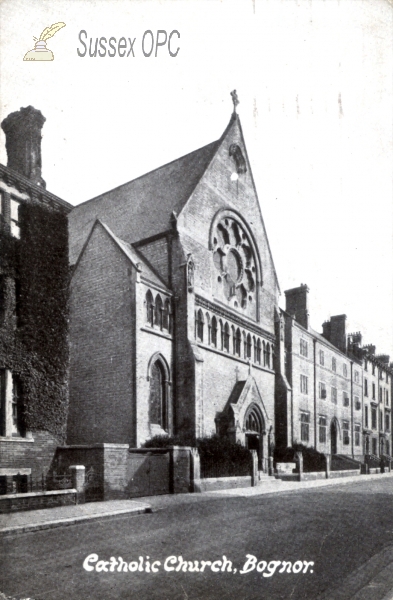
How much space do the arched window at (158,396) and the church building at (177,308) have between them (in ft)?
0.17

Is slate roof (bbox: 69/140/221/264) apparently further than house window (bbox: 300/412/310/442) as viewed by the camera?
No

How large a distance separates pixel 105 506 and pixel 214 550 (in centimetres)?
695

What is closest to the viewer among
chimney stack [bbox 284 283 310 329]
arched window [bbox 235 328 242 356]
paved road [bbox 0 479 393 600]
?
paved road [bbox 0 479 393 600]

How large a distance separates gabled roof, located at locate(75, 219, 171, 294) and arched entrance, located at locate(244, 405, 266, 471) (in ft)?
32.0

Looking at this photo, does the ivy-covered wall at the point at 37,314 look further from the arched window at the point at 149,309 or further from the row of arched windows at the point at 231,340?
the row of arched windows at the point at 231,340

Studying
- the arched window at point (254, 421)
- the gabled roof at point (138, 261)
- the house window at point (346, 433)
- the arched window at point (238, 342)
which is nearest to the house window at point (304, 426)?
the house window at point (346, 433)

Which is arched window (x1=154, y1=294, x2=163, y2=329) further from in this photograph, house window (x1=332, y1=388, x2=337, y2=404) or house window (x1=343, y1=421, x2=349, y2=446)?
house window (x1=343, y1=421, x2=349, y2=446)

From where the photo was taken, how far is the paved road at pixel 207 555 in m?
7.50

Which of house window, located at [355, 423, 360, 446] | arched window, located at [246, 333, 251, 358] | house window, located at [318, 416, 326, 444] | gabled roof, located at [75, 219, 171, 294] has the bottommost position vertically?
house window, located at [355, 423, 360, 446]

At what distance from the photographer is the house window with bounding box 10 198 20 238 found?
805 inches

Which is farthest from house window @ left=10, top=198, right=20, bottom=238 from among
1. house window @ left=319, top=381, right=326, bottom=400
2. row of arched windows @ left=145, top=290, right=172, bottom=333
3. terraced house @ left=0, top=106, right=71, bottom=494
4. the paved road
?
house window @ left=319, top=381, right=326, bottom=400

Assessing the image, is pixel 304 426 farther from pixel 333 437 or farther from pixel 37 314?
pixel 37 314

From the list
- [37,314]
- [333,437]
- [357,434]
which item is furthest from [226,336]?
[357,434]

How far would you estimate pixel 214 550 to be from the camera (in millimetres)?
9797
